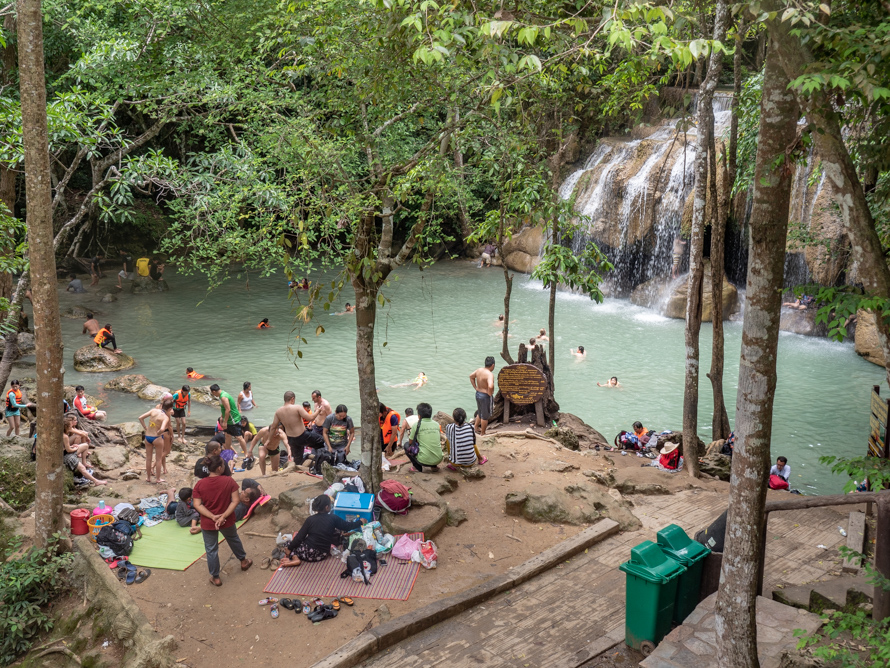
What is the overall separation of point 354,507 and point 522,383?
548 centimetres

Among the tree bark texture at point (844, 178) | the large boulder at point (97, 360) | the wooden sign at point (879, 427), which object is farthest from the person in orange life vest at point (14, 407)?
the wooden sign at point (879, 427)

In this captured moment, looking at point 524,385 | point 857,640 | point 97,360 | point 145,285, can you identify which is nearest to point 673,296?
point 524,385

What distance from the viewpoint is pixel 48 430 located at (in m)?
A: 7.06

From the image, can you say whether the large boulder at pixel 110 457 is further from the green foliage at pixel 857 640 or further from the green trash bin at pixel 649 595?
the green foliage at pixel 857 640

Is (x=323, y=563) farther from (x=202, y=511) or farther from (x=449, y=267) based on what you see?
(x=449, y=267)

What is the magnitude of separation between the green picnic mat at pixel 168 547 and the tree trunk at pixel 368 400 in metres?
1.61

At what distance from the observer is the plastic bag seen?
722 cm

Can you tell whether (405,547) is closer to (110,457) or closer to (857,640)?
(857,640)

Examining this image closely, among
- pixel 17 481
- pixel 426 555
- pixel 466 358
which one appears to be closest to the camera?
pixel 426 555

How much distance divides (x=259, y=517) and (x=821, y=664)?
5.95 meters

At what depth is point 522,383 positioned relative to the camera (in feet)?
40.6

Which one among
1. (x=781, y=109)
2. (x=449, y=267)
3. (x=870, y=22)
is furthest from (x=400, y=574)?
(x=449, y=267)

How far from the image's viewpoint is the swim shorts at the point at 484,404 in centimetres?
1230

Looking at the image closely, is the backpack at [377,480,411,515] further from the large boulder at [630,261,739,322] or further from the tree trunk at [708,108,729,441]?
the large boulder at [630,261,739,322]
